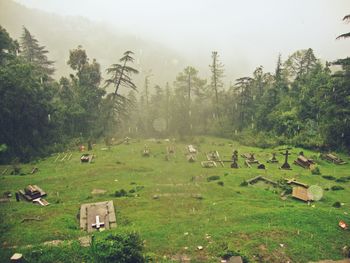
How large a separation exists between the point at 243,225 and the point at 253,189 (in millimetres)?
5967

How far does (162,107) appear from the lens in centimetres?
5109

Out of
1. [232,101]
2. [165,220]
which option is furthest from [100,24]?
[165,220]

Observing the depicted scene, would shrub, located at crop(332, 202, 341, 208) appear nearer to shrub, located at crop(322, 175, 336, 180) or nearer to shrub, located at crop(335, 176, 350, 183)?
shrub, located at crop(335, 176, 350, 183)

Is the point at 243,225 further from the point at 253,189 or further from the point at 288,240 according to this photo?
the point at 253,189

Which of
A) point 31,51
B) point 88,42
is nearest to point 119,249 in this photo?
point 31,51

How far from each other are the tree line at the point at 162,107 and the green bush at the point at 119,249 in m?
16.1

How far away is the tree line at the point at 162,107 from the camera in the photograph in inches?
1265

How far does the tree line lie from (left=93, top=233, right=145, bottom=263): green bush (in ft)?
52.8

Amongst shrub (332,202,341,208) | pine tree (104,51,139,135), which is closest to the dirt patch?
shrub (332,202,341,208)

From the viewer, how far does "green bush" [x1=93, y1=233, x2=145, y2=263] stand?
39.2ft

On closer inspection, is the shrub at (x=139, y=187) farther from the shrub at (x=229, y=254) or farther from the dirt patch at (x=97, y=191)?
the shrub at (x=229, y=254)

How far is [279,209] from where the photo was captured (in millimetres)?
17312

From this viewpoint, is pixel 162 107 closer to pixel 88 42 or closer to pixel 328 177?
pixel 328 177

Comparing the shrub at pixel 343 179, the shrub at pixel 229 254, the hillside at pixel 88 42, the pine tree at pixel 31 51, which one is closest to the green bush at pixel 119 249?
the shrub at pixel 229 254
